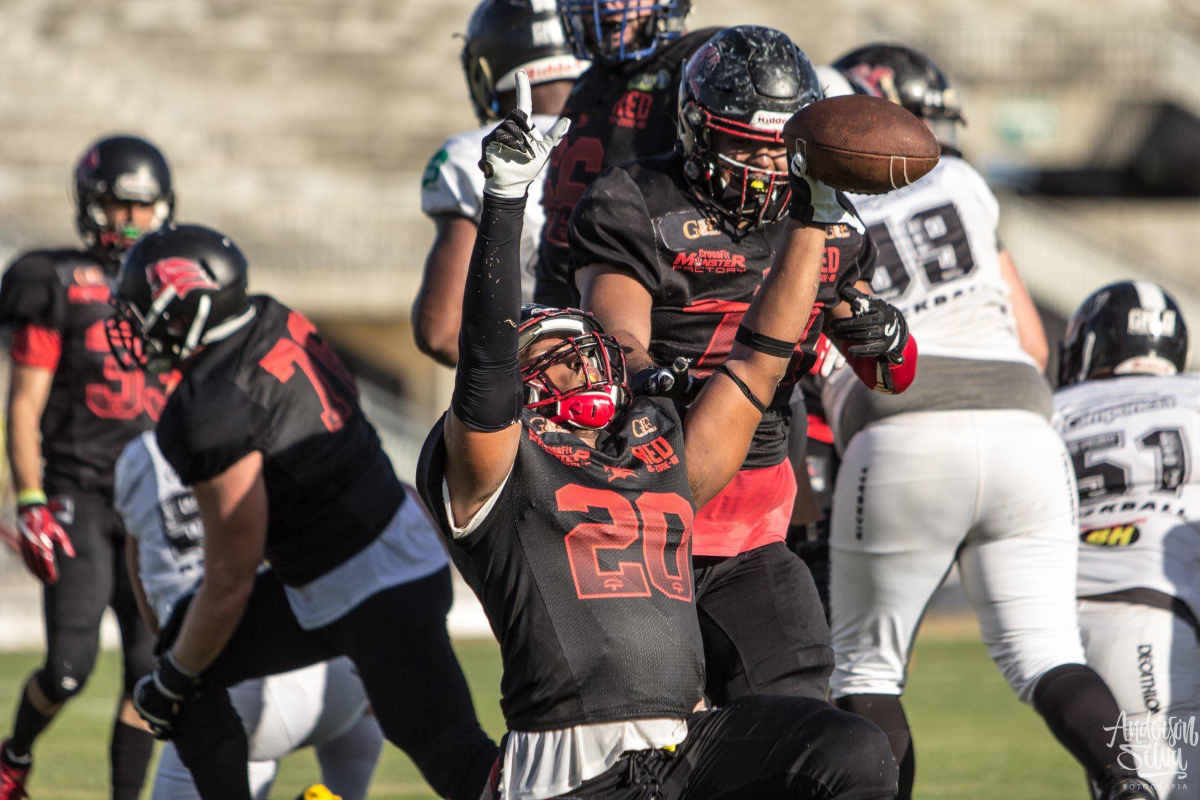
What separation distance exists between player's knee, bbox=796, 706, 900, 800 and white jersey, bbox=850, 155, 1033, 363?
158cm

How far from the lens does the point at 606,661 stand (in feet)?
8.93

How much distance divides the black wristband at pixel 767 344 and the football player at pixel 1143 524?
62.8 inches

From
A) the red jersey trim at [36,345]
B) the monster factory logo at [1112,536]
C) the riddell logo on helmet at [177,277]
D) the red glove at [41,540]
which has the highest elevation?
the riddell logo on helmet at [177,277]

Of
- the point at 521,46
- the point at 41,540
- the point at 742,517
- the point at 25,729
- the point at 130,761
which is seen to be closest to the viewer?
the point at 742,517

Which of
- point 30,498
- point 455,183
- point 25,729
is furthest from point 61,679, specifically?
point 455,183

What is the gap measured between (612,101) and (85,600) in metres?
2.94

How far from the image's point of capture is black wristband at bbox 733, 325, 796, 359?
2.99 m

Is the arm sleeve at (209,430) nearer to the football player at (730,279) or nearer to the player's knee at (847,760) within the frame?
the football player at (730,279)

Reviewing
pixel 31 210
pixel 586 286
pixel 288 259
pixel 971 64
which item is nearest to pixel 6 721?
pixel 586 286

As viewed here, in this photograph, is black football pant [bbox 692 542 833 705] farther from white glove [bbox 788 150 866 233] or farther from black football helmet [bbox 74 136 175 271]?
black football helmet [bbox 74 136 175 271]

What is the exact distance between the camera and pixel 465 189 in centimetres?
430

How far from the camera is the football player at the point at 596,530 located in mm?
2615

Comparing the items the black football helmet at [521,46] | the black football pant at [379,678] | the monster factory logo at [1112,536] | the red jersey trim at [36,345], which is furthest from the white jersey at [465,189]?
the red jersey trim at [36,345]

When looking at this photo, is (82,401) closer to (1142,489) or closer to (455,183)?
(455,183)
